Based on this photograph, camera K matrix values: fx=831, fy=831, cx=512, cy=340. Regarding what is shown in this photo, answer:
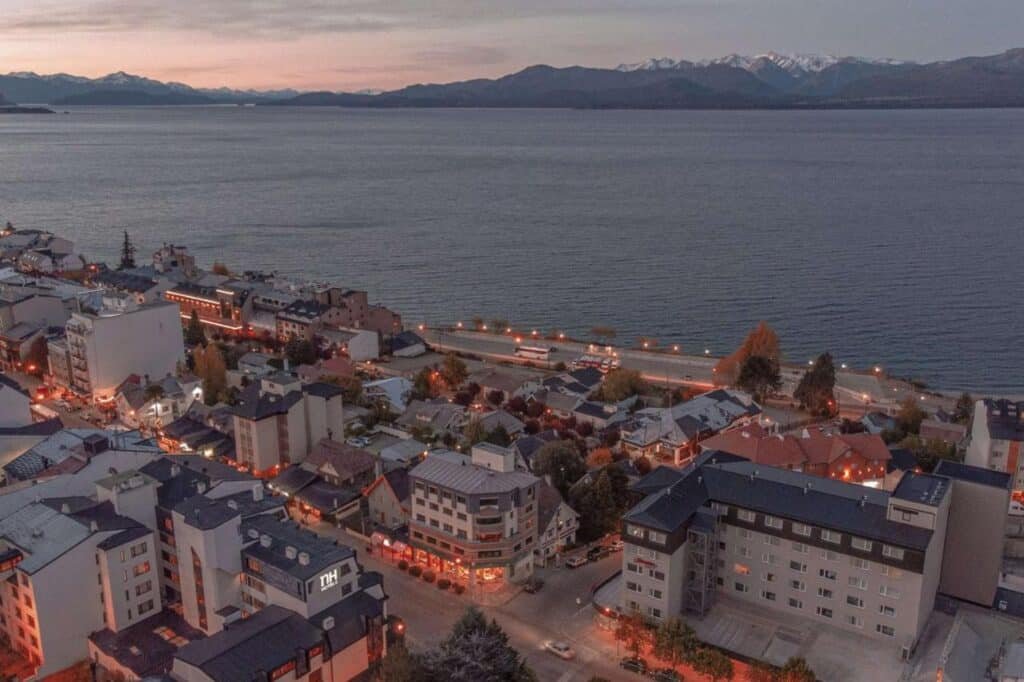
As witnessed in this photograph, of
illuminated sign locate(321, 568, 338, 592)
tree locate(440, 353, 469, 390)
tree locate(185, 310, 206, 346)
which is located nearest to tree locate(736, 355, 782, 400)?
tree locate(440, 353, 469, 390)

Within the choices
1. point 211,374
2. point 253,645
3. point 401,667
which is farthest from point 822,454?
point 211,374

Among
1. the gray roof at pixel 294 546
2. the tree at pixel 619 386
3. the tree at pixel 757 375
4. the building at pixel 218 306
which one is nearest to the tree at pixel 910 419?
the tree at pixel 757 375

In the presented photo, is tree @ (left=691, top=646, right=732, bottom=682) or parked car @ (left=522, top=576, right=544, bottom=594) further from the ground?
tree @ (left=691, top=646, right=732, bottom=682)

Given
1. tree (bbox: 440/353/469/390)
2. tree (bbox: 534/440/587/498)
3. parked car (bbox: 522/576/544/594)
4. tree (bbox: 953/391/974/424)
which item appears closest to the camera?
parked car (bbox: 522/576/544/594)

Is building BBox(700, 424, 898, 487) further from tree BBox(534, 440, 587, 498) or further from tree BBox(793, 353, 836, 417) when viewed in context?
tree BBox(793, 353, 836, 417)

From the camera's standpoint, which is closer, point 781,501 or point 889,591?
point 889,591

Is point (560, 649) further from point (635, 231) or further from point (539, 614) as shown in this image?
point (635, 231)

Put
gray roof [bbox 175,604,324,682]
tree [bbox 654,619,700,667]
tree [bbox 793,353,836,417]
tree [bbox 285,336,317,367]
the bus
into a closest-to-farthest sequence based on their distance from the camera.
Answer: gray roof [bbox 175,604,324,682] < tree [bbox 654,619,700,667] < tree [bbox 793,353,836,417] < tree [bbox 285,336,317,367] < the bus

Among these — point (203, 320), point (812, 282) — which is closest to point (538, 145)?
point (812, 282)
